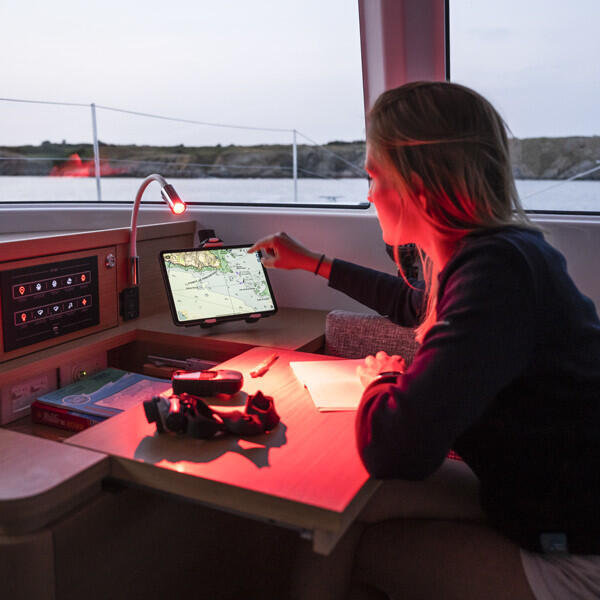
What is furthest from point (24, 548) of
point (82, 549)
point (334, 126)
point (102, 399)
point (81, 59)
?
point (81, 59)

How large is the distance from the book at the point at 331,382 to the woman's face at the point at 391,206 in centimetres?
42

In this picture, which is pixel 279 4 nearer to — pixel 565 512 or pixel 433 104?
pixel 433 104

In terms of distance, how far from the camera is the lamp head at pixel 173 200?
201cm

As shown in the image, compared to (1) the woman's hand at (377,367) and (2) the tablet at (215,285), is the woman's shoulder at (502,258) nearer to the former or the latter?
(1) the woman's hand at (377,367)

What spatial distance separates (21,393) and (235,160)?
2.36 meters

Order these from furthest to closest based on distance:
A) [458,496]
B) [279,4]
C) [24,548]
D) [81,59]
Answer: [81,59] < [279,4] < [458,496] < [24,548]

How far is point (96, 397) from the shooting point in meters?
1.79

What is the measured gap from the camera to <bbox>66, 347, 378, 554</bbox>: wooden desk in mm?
998

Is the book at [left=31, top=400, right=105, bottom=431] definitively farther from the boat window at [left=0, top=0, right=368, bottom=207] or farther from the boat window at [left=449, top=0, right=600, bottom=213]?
the boat window at [left=449, top=0, right=600, bottom=213]

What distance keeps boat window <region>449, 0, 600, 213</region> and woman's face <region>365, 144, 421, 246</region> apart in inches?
55.8

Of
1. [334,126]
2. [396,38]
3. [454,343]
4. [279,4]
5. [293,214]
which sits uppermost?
[279,4]

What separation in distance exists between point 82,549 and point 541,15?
2513mm

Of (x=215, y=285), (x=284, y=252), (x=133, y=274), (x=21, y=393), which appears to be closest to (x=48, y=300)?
(x=21, y=393)

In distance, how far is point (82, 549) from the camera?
1.17m
